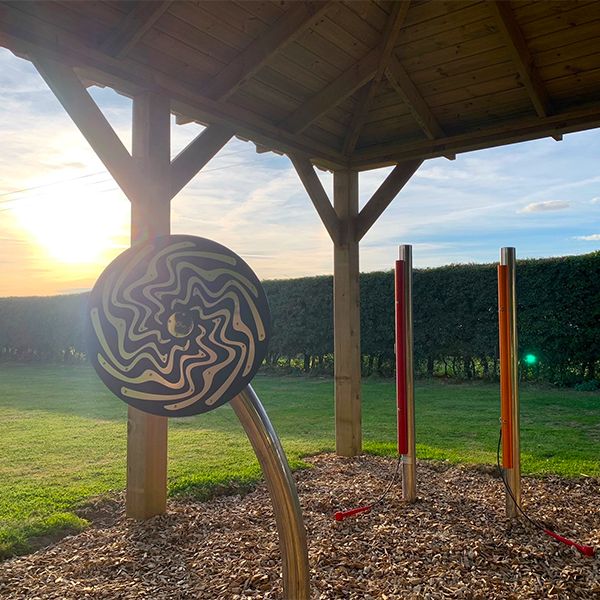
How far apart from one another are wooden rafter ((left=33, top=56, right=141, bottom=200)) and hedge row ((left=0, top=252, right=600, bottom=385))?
7686mm

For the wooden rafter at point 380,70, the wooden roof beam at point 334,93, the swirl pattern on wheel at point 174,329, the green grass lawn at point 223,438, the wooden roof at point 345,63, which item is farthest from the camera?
the green grass lawn at point 223,438

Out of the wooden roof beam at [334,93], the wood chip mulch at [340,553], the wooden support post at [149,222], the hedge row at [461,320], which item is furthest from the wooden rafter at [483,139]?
the hedge row at [461,320]

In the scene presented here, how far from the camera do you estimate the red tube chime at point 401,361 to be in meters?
3.70

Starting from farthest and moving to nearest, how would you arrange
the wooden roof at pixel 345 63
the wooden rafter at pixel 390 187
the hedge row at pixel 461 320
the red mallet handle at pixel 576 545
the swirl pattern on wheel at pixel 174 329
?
1. the hedge row at pixel 461 320
2. the wooden rafter at pixel 390 187
3. the wooden roof at pixel 345 63
4. the red mallet handle at pixel 576 545
5. the swirl pattern on wheel at pixel 174 329

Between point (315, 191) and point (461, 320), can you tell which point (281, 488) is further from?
point (461, 320)

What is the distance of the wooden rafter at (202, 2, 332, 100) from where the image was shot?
10.8 ft

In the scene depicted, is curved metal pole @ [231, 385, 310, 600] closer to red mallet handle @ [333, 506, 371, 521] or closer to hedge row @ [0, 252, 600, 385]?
red mallet handle @ [333, 506, 371, 521]

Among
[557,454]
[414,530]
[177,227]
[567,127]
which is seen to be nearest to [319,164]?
[177,227]

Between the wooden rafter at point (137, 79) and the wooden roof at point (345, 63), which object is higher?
the wooden roof at point (345, 63)

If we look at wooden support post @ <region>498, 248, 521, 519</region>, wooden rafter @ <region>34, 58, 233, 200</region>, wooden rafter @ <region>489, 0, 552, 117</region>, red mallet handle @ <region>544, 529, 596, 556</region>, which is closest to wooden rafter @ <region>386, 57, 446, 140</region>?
wooden rafter @ <region>489, 0, 552, 117</region>

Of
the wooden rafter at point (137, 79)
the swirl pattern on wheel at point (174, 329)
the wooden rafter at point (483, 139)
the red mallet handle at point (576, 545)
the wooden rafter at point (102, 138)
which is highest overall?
the wooden rafter at point (483, 139)

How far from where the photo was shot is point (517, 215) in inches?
269

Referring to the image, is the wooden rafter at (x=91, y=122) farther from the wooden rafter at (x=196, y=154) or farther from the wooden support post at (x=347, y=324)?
the wooden support post at (x=347, y=324)

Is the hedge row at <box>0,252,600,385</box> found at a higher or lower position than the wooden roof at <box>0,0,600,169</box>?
lower
